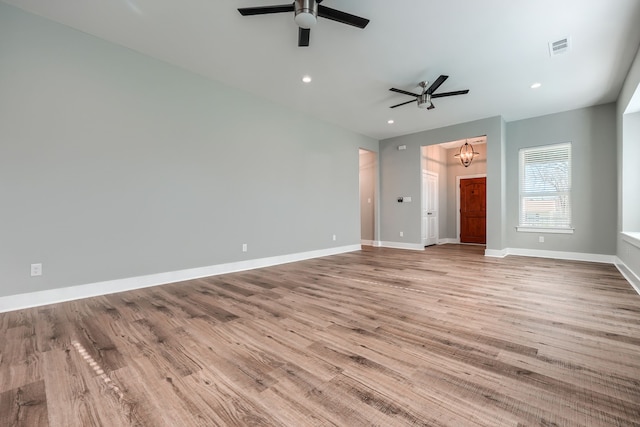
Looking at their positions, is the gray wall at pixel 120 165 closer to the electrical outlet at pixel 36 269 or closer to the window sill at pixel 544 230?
the electrical outlet at pixel 36 269

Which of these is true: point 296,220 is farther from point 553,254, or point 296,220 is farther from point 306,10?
point 553,254

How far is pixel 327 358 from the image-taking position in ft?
5.69

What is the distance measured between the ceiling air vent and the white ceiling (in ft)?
0.19

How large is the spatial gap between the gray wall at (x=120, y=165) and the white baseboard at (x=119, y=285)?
0.08 meters

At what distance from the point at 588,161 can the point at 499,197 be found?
1603 millimetres

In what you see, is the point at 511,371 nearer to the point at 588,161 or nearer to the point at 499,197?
the point at 499,197

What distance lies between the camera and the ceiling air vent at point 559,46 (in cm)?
319

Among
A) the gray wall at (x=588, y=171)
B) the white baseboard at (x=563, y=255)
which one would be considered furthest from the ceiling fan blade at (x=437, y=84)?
the white baseboard at (x=563, y=255)

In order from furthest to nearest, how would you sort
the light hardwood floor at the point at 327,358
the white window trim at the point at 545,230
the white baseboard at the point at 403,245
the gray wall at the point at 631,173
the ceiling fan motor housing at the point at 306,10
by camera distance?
1. the white baseboard at the point at 403,245
2. the white window trim at the point at 545,230
3. the gray wall at the point at 631,173
4. the ceiling fan motor housing at the point at 306,10
5. the light hardwood floor at the point at 327,358

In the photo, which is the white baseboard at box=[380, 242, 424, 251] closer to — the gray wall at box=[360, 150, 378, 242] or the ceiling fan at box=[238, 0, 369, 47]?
the gray wall at box=[360, 150, 378, 242]

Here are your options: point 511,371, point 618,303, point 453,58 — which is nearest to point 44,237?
point 511,371

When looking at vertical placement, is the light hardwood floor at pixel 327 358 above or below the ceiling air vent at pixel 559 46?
below

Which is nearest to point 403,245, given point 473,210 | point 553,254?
point 473,210

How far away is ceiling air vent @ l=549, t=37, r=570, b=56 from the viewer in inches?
125
